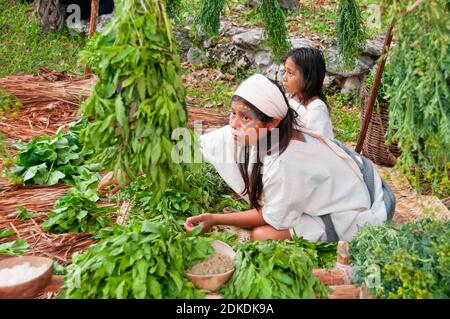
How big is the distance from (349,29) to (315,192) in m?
1.80

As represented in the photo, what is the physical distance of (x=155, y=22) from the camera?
6.07ft

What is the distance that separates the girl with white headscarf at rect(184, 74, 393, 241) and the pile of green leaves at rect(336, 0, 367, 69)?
1.49m

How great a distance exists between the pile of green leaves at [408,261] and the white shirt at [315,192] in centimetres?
43

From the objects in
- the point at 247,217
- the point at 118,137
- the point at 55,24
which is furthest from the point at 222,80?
the point at 118,137

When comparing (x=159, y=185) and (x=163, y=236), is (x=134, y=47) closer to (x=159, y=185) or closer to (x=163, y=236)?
(x=159, y=185)

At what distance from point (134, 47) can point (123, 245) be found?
73cm

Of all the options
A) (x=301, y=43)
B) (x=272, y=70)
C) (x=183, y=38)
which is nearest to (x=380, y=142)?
(x=301, y=43)

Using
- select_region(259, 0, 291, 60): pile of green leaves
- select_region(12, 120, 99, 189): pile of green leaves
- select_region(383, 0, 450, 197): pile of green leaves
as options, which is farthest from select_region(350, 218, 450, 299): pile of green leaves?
select_region(259, 0, 291, 60): pile of green leaves

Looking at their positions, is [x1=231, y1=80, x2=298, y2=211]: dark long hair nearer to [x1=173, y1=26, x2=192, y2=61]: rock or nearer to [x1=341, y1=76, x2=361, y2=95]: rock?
[x1=341, y1=76, x2=361, y2=95]: rock

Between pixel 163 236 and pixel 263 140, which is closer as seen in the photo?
pixel 163 236

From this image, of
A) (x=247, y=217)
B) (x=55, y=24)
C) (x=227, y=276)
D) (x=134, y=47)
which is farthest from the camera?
(x=55, y=24)

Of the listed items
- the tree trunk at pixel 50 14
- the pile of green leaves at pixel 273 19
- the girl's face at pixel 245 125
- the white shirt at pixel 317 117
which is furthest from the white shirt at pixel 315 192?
the tree trunk at pixel 50 14

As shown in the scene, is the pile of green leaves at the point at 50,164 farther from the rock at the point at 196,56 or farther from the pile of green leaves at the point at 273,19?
the rock at the point at 196,56

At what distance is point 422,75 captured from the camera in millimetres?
1794
